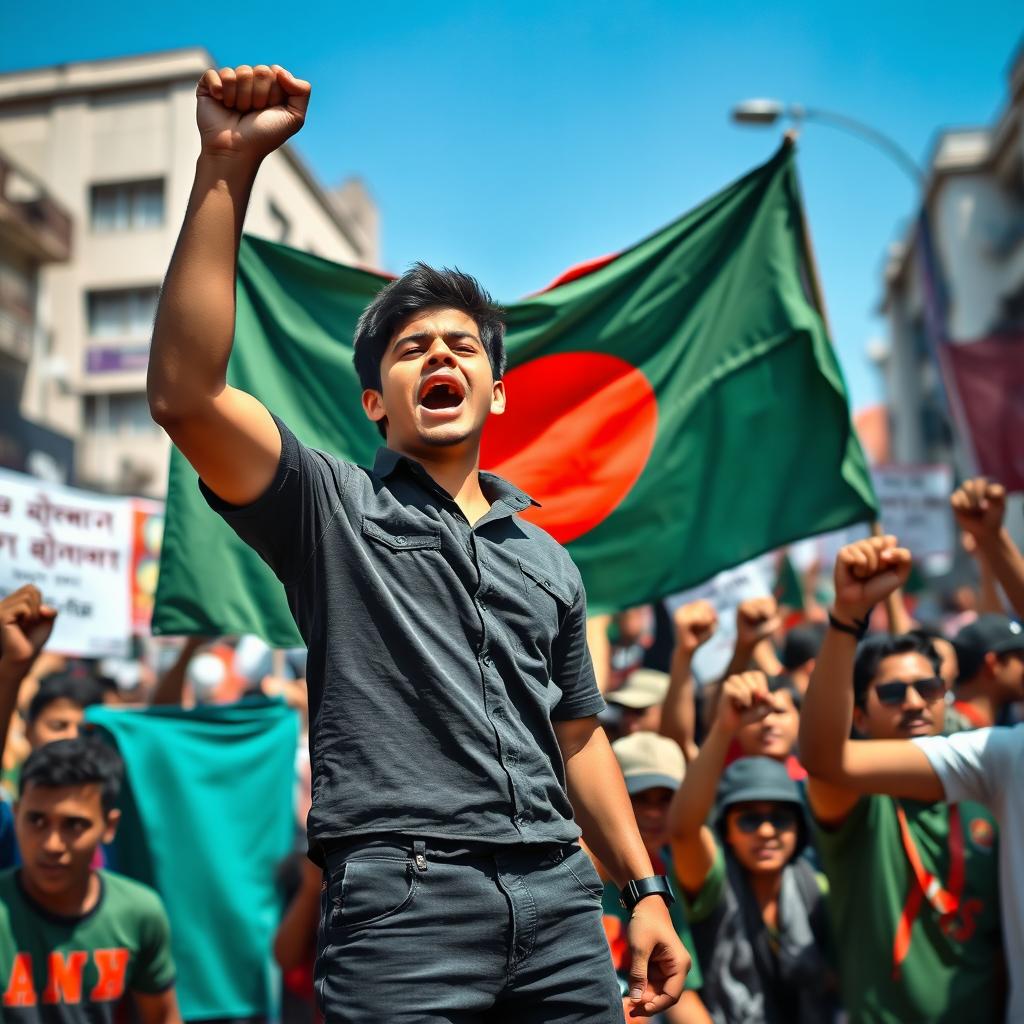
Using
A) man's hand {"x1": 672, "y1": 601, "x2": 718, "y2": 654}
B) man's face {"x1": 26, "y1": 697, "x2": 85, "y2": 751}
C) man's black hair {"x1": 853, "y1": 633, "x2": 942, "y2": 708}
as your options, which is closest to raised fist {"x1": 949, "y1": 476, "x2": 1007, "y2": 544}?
man's black hair {"x1": 853, "y1": 633, "x2": 942, "y2": 708}

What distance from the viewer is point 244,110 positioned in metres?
1.65

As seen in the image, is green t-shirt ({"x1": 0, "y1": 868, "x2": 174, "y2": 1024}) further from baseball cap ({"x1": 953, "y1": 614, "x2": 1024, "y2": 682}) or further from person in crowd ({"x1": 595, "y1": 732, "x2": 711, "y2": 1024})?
baseball cap ({"x1": 953, "y1": 614, "x2": 1024, "y2": 682})

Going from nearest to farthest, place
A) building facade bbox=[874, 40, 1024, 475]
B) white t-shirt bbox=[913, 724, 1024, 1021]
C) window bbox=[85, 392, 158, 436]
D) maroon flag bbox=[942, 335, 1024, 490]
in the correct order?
1. white t-shirt bbox=[913, 724, 1024, 1021]
2. maroon flag bbox=[942, 335, 1024, 490]
3. window bbox=[85, 392, 158, 436]
4. building facade bbox=[874, 40, 1024, 475]

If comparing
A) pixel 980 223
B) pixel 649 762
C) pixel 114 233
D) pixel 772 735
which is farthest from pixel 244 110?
pixel 980 223

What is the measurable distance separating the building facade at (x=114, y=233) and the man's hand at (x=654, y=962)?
29570 millimetres

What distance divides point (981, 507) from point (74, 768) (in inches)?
110

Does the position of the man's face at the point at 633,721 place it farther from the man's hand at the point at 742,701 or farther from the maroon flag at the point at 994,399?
the maroon flag at the point at 994,399

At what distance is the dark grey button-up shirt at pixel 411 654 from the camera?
1.66m

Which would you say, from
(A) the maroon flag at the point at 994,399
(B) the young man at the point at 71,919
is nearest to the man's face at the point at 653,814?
(B) the young man at the point at 71,919

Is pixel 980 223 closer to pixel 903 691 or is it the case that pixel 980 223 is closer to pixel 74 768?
pixel 903 691

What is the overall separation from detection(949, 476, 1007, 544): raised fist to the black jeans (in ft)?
7.78

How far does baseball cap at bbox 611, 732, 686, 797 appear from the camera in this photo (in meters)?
3.58

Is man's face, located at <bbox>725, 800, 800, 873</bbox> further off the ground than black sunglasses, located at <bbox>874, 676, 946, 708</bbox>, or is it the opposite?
black sunglasses, located at <bbox>874, 676, 946, 708</bbox>

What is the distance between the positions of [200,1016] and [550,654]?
9.68 ft
